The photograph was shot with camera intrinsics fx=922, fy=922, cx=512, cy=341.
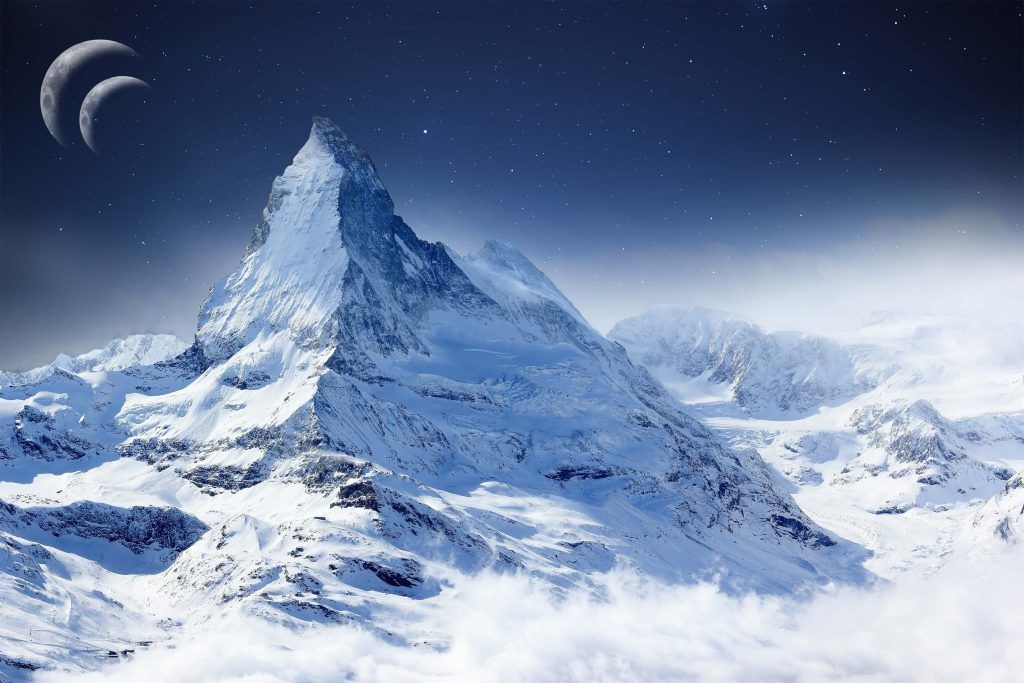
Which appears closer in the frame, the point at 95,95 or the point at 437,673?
the point at 95,95

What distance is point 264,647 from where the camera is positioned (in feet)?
619

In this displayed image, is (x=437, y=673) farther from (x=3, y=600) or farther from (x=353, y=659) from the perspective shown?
(x=3, y=600)

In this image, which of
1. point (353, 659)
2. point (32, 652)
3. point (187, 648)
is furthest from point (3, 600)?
point (353, 659)

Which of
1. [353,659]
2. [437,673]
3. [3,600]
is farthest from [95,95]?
[437,673]

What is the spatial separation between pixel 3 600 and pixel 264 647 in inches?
2359

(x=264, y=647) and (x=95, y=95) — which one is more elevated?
(x=95, y=95)

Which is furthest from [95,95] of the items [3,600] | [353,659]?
[353,659]

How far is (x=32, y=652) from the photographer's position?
179 meters

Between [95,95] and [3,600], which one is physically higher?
[95,95]

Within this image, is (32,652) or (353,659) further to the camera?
(353,659)

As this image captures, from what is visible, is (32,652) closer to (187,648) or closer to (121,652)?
(121,652)

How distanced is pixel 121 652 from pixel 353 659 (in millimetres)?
47513

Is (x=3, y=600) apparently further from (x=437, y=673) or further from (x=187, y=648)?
(x=437, y=673)

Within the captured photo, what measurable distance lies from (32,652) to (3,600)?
26.0 m
